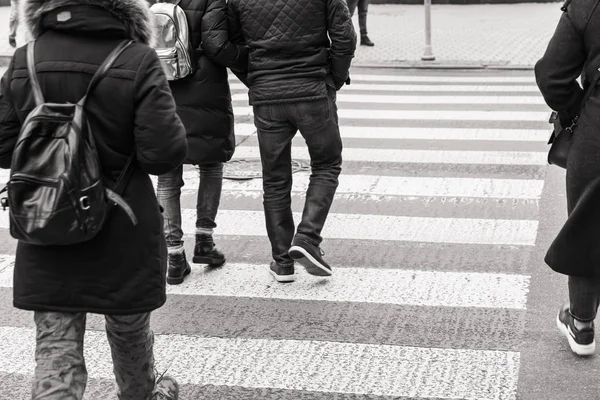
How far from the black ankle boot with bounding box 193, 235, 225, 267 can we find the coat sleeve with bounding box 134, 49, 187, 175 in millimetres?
2634

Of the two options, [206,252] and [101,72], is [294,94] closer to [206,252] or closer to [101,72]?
[206,252]

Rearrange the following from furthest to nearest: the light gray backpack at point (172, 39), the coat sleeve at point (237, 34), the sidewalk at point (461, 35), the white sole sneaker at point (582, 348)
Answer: the sidewalk at point (461, 35) → the coat sleeve at point (237, 34) → the light gray backpack at point (172, 39) → the white sole sneaker at point (582, 348)

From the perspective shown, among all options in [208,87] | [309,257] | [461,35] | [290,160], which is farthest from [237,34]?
[461,35]

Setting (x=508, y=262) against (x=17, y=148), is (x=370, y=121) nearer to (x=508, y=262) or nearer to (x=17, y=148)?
(x=508, y=262)

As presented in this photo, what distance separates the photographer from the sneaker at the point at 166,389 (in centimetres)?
387

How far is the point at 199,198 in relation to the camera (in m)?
6.07

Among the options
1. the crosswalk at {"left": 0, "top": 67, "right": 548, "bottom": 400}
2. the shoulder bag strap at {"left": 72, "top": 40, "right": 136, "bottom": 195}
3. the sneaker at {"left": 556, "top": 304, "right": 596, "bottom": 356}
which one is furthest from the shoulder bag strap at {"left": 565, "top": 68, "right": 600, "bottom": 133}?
the shoulder bag strap at {"left": 72, "top": 40, "right": 136, "bottom": 195}

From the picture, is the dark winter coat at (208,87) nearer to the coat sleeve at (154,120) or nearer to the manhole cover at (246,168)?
the coat sleeve at (154,120)

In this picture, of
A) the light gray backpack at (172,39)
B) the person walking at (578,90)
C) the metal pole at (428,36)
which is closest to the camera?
the person walking at (578,90)

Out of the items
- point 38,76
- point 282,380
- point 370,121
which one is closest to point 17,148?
point 38,76

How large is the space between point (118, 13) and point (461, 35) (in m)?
16.3

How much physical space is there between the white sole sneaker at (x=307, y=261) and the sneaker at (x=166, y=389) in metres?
1.75

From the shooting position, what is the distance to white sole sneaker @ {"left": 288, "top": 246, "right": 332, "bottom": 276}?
5.74 m

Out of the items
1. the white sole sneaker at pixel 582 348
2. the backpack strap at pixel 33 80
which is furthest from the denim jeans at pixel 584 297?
the backpack strap at pixel 33 80
